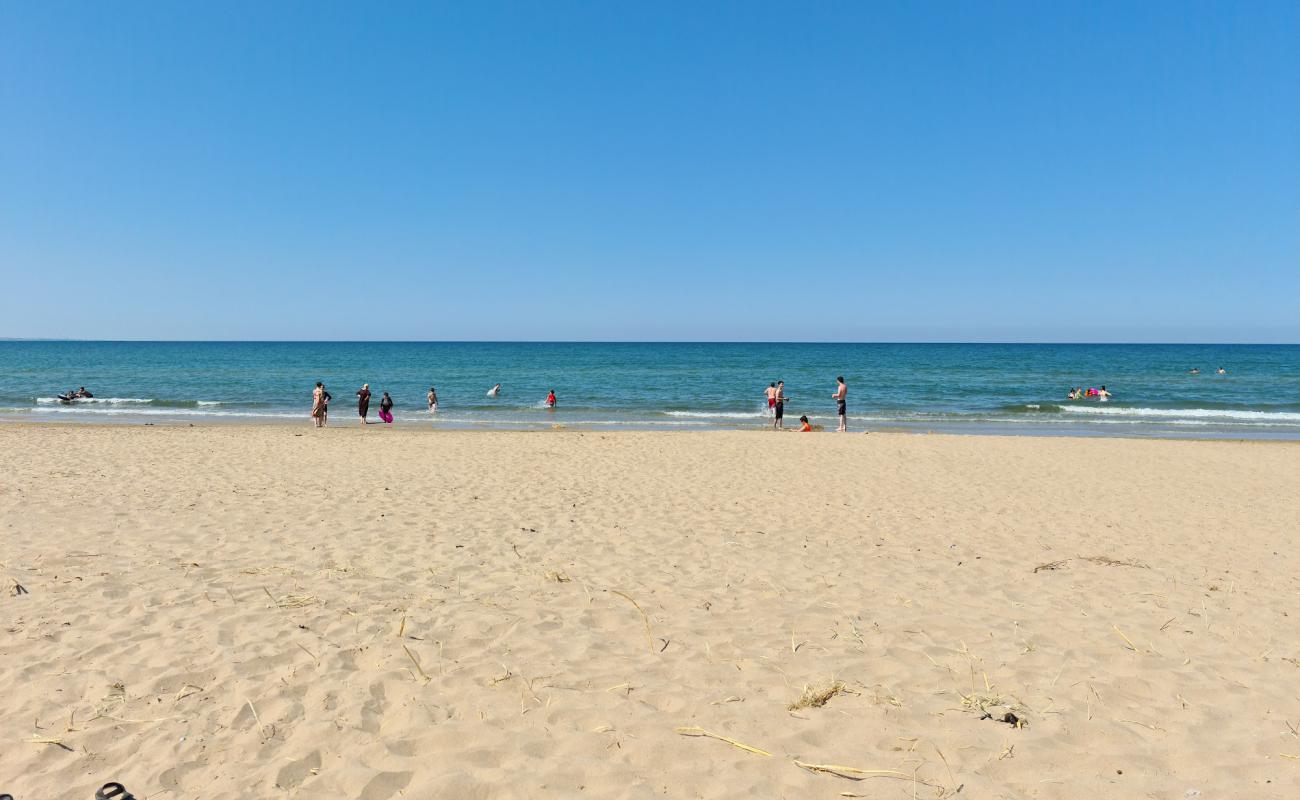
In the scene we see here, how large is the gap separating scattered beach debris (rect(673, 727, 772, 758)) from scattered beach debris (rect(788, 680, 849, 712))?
1.67 ft

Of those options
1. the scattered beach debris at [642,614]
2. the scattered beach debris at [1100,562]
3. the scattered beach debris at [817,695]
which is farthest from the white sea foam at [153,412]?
the scattered beach debris at [817,695]

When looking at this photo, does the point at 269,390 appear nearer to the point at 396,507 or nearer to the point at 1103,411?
the point at 396,507

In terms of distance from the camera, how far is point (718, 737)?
12.8 ft

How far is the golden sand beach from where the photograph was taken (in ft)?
11.9

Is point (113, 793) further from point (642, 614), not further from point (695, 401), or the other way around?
point (695, 401)

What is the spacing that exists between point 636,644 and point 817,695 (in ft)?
4.56

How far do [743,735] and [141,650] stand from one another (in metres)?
4.00

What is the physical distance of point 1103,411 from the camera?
31438 millimetres

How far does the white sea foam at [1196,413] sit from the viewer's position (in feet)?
95.9

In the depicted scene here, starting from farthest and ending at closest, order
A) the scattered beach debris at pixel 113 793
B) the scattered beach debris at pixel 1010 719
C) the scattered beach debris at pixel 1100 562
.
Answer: the scattered beach debris at pixel 1100 562
the scattered beach debris at pixel 1010 719
the scattered beach debris at pixel 113 793

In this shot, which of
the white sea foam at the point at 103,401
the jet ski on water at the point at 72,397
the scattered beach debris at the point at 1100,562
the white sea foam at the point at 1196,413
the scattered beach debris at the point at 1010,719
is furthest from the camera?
the white sea foam at the point at 103,401

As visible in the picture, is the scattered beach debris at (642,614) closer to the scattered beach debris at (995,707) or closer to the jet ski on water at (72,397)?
the scattered beach debris at (995,707)

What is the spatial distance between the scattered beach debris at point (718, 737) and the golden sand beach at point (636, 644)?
22mm

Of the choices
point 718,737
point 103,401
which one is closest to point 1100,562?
point 718,737
